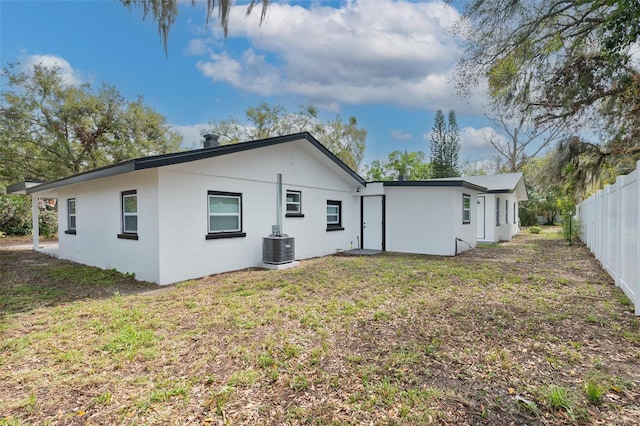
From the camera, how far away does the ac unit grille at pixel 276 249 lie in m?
8.46

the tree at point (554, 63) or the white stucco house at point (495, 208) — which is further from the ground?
the tree at point (554, 63)

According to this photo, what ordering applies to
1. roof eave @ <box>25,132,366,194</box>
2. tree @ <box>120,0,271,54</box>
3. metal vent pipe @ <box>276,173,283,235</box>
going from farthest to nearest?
1. metal vent pipe @ <box>276,173,283,235</box>
2. roof eave @ <box>25,132,366,194</box>
3. tree @ <box>120,0,271,54</box>

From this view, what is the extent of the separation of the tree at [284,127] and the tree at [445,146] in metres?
9.37

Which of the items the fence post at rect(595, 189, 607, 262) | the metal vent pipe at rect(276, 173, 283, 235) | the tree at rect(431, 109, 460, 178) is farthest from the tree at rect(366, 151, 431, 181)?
the fence post at rect(595, 189, 607, 262)

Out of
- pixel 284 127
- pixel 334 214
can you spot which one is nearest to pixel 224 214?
pixel 334 214

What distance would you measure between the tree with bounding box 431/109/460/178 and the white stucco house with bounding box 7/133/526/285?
23146mm

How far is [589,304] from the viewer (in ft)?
16.4

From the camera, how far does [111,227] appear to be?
809 cm

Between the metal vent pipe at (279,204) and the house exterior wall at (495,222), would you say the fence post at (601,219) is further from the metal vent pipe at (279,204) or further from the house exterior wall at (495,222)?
the metal vent pipe at (279,204)

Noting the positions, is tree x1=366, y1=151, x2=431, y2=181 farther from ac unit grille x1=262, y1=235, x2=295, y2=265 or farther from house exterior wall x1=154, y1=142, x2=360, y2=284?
ac unit grille x1=262, y1=235, x2=295, y2=265

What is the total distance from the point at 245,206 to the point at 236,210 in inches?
10.2

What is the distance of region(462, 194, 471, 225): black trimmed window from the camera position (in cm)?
1191

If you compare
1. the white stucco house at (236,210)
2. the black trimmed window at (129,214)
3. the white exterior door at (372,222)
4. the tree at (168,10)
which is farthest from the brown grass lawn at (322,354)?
the white exterior door at (372,222)

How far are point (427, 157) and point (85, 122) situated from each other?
32304 millimetres
